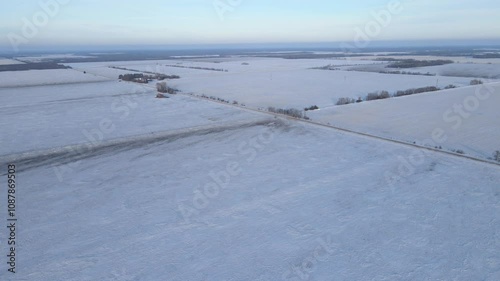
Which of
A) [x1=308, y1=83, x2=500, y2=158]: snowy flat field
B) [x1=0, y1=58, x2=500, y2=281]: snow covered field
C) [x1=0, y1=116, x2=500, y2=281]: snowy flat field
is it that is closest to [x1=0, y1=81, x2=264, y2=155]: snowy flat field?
[x1=0, y1=58, x2=500, y2=281]: snow covered field

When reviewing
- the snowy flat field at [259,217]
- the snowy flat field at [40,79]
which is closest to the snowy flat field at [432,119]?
the snowy flat field at [259,217]

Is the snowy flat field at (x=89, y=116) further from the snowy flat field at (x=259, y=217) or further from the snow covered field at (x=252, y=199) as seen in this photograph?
the snowy flat field at (x=259, y=217)

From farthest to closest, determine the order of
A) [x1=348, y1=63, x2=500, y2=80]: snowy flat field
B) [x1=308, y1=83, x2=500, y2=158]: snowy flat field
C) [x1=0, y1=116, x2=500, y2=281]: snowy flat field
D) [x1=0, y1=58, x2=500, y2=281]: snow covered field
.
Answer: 1. [x1=348, y1=63, x2=500, y2=80]: snowy flat field
2. [x1=308, y1=83, x2=500, y2=158]: snowy flat field
3. [x1=0, y1=58, x2=500, y2=281]: snow covered field
4. [x1=0, y1=116, x2=500, y2=281]: snowy flat field

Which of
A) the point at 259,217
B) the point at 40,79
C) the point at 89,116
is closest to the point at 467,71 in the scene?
the point at 89,116

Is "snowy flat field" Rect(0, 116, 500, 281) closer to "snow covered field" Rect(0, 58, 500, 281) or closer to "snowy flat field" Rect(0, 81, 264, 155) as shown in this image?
"snow covered field" Rect(0, 58, 500, 281)

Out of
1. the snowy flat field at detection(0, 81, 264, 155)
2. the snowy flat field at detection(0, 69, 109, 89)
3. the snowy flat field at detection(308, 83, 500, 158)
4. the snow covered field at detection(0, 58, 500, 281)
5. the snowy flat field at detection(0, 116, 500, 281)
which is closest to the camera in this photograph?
the snowy flat field at detection(0, 116, 500, 281)
